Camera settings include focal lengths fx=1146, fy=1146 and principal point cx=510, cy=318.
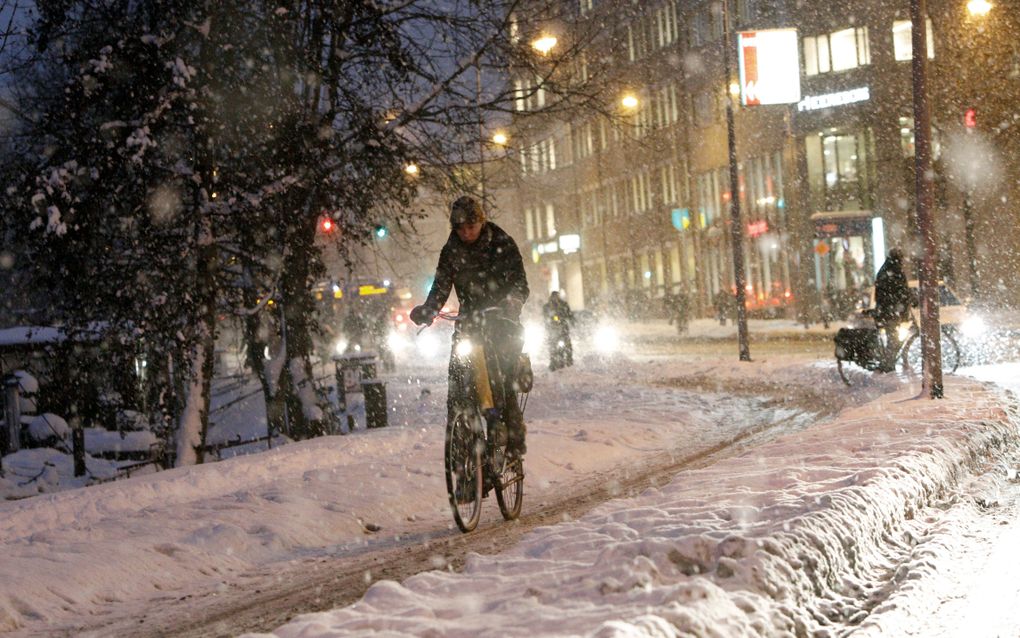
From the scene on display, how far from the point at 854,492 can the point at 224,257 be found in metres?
10.6

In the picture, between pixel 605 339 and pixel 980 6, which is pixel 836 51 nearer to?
pixel 980 6

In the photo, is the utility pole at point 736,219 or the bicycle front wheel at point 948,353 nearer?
the bicycle front wheel at point 948,353

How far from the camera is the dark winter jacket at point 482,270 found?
24.5ft

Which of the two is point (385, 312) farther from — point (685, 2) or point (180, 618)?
point (180, 618)

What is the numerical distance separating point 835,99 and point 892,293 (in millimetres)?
28927

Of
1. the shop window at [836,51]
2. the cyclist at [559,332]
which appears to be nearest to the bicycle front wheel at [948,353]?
the cyclist at [559,332]

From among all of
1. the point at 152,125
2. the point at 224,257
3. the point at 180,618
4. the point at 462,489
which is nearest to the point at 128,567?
the point at 180,618

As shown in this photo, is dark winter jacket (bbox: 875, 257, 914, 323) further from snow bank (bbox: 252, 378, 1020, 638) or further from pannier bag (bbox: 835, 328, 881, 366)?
snow bank (bbox: 252, 378, 1020, 638)

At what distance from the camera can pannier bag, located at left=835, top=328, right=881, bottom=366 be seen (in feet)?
59.0

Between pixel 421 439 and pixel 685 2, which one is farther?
pixel 685 2

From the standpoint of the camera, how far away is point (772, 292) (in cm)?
4853

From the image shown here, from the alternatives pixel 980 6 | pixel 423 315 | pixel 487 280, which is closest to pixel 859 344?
pixel 487 280

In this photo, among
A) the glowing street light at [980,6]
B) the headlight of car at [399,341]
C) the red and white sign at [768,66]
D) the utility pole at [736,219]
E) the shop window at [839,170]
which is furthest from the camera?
the headlight of car at [399,341]

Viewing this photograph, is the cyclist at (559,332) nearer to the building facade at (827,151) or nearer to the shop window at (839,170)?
the building facade at (827,151)
